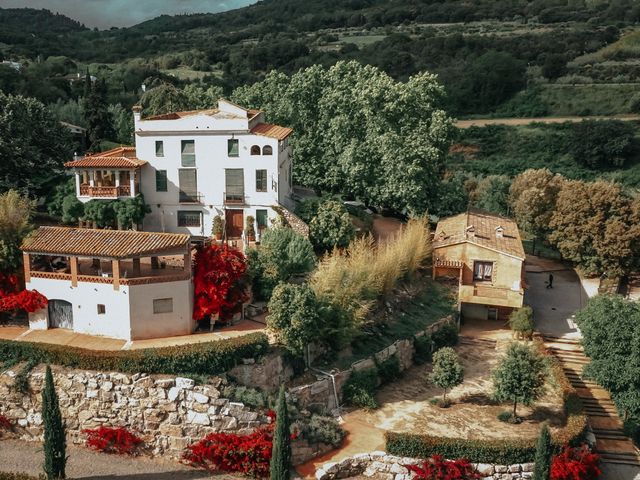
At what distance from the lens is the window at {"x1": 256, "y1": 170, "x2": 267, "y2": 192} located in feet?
121

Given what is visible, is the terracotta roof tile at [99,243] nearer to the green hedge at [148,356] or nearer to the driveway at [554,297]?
the green hedge at [148,356]

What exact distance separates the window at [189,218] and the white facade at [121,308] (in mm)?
8703

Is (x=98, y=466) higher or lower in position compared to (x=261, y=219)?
lower

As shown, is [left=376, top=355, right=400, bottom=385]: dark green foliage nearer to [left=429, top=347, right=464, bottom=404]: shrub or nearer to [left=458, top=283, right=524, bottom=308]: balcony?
[left=429, top=347, right=464, bottom=404]: shrub

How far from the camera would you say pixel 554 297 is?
4041 centimetres

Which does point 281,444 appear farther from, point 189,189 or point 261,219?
point 189,189

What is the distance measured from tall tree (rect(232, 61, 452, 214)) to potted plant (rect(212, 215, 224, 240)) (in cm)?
812

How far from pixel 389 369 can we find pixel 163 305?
32.1 ft

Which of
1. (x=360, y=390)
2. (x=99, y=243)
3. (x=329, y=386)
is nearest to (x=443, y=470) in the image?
(x=360, y=390)

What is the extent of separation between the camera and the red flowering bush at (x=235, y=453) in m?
25.3

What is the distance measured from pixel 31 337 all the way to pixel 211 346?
7.58 meters

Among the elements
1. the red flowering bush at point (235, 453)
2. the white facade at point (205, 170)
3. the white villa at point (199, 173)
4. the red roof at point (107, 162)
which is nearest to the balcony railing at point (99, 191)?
the white villa at point (199, 173)

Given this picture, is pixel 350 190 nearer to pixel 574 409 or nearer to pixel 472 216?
pixel 472 216

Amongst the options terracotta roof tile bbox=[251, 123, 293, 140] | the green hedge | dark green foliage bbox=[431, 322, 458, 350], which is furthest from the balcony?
the green hedge
